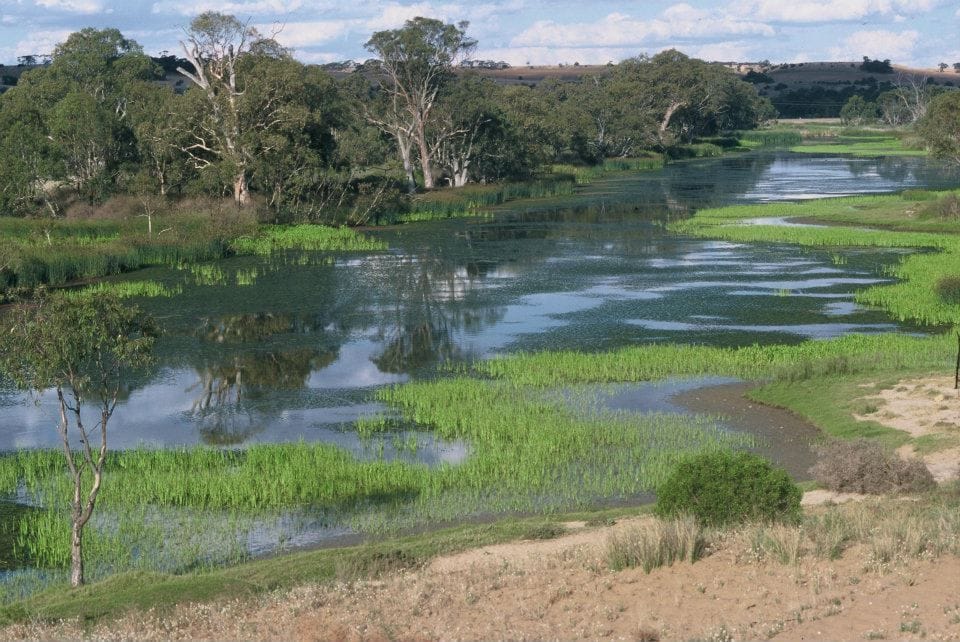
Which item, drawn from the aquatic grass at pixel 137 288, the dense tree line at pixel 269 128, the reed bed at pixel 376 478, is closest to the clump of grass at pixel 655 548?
the reed bed at pixel 376 478

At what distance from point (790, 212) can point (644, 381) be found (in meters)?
40.2

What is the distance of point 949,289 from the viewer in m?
37.1

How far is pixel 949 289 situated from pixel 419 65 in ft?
176

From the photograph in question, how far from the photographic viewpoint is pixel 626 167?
115 m

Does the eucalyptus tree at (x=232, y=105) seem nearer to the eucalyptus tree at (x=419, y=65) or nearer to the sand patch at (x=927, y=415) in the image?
the eucalyptus tree at (x=419, y=65)

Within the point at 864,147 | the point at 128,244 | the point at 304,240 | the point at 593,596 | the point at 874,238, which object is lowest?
the point at 874,238

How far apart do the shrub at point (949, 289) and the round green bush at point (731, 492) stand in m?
24.0

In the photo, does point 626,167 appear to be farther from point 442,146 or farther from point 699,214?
point 699,214

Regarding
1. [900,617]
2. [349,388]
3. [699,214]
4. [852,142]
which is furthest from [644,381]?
A: [852,142]

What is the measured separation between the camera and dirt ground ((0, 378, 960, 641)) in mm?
11086

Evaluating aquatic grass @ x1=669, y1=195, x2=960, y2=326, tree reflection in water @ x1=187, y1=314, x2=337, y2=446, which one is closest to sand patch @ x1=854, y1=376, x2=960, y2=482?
aquatic grass @ x1=669, y1=195, x2=960, y2=326

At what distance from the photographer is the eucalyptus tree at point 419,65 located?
8350cm

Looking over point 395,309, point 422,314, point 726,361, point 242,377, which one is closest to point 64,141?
point 395,309

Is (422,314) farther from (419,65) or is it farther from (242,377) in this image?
(419,65)
